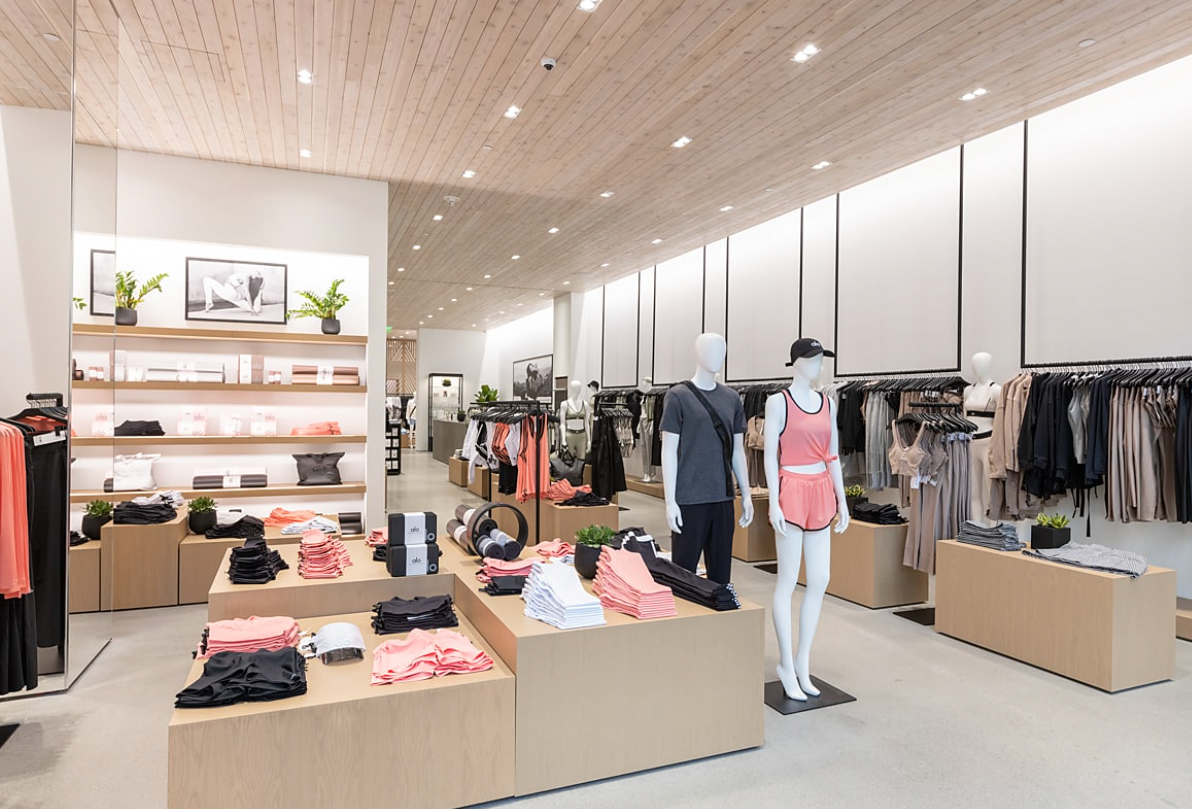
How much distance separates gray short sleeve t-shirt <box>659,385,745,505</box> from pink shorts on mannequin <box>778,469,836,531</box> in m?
0.30

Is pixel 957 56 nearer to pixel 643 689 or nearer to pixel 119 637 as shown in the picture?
pixel 643 689

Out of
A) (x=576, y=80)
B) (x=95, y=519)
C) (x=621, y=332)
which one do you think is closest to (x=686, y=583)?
(x=576, y=80)

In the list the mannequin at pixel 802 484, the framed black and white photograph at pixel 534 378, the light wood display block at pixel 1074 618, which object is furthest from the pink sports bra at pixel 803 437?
the framed black and white photograph at pixel 534 378

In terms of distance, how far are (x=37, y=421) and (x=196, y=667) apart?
1.71 m

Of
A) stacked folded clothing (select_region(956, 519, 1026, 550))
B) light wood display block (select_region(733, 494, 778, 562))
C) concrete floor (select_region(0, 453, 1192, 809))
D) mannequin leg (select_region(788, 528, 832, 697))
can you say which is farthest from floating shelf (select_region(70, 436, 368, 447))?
stacked folded clothing (select_region(956, 519, 1026, 550))

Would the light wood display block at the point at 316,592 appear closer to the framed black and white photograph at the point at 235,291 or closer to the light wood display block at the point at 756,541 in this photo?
the framed black and white photograph at the point at 235,291

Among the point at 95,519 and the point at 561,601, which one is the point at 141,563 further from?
the point at 561,601

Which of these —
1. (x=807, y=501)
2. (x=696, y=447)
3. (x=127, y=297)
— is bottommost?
(x=807, y=501)

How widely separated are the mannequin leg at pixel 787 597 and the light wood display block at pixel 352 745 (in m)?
1.39

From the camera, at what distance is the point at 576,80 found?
15.3 ft

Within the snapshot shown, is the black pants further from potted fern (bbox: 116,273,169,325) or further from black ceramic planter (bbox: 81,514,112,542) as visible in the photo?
potted fern (bbox: 116,273,169,325)

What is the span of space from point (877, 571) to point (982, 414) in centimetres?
160

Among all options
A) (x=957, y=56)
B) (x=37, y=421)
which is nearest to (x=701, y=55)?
(x=957, y=56)

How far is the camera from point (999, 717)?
10.5 ft
